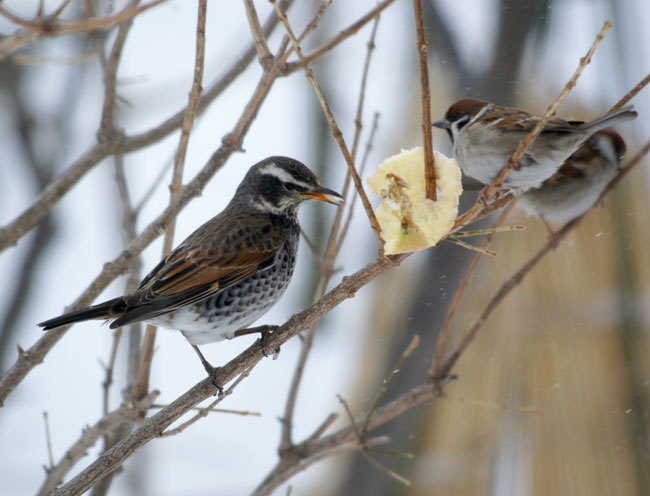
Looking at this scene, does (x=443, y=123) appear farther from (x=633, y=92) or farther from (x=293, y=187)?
(x=633, y=92)

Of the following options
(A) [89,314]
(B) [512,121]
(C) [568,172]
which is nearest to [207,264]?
(A) [89,314]

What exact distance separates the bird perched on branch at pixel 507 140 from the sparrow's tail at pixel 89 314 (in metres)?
1.68

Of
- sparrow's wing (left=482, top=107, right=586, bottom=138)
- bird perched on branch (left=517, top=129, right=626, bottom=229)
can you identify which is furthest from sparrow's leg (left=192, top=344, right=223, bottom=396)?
bird perched on branch (left=517, top=129, right=626, bottom=229)

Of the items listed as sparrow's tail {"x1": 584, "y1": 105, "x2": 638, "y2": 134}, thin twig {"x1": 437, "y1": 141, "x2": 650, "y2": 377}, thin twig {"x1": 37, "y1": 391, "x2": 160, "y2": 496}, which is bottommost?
thin twig {"x1": 437, "y1": 141, "x2": 650, "y2": 377}

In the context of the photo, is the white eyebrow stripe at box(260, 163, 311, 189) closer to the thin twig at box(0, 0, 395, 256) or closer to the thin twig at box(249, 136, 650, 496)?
the thin twig at box(0, 0, 395, 256)

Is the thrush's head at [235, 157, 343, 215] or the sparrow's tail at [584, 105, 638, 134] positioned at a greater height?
the thrush's head at [235, 157, 343, 215]

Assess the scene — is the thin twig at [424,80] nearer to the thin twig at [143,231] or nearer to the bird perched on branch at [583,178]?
the thin twig at [143,231]

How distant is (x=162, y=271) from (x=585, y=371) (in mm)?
2521

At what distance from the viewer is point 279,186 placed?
11.4 feet

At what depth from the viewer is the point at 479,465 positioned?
4.30 metres

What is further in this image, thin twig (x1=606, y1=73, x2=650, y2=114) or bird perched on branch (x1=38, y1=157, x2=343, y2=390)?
bird perched on branch (x1=38, y1=157, x2=343, y2=390)

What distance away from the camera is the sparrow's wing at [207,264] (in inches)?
117

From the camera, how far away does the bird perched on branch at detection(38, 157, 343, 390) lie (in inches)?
119

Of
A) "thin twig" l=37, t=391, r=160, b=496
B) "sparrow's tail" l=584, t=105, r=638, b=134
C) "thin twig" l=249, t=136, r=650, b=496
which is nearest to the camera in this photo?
"sparrow's tail" l=584, t=105, r=638, b=134
